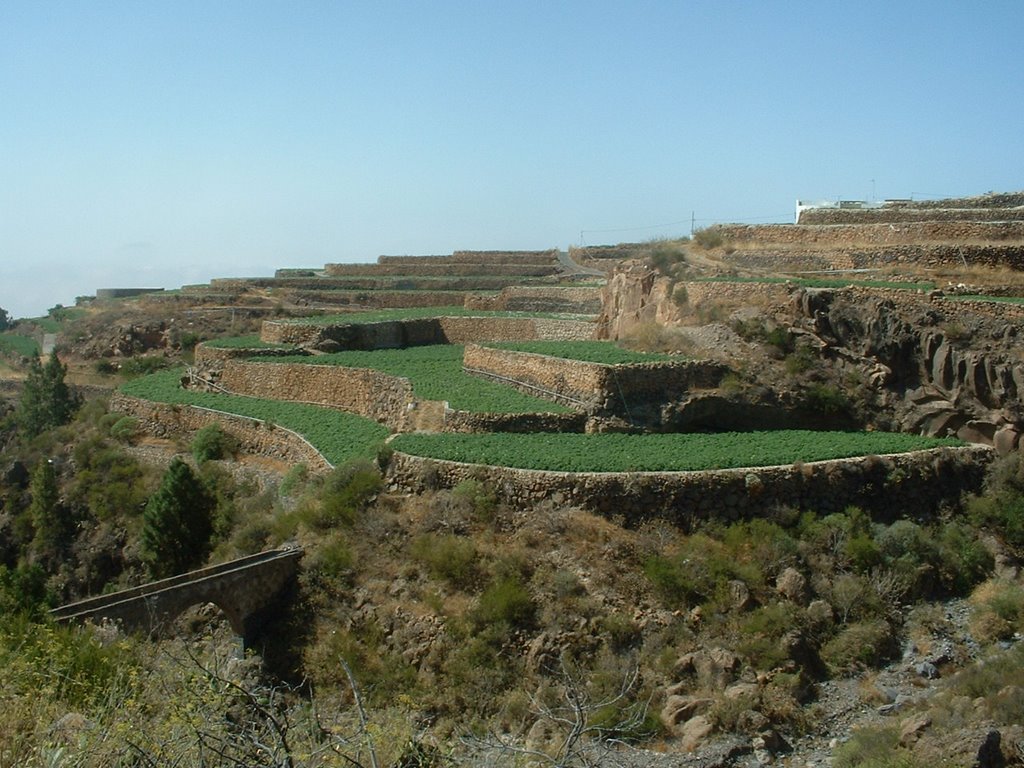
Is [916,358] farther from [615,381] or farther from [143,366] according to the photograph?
[143,366]

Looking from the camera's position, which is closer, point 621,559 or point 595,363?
point 621,559

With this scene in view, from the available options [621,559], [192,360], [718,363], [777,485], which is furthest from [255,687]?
[192,360]

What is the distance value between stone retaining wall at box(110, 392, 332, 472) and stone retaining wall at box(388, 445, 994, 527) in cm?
353

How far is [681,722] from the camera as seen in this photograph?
12.3 m

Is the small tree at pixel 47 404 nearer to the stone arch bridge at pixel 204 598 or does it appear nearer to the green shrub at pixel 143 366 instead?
the green shrub at pixel 143 366

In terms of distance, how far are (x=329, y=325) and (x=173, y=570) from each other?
11.7 meters

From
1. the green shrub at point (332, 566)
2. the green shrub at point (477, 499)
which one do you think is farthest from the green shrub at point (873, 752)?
the green shrub at point (332, 566)

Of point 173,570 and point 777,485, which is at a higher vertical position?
point 777,485

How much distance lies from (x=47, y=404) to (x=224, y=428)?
29.8ft

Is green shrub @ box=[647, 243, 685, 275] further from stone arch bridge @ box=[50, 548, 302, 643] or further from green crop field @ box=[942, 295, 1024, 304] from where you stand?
stone arch bridge @ box=[50, 548, 302, 643]

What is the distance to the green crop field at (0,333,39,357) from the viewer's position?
43159mm

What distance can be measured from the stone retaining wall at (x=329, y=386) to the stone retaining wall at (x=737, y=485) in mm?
4432

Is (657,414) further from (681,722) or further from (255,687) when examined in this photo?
(255,687)

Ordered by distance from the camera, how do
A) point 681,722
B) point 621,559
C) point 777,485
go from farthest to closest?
point 777,485
point 621,559
point 681,722
